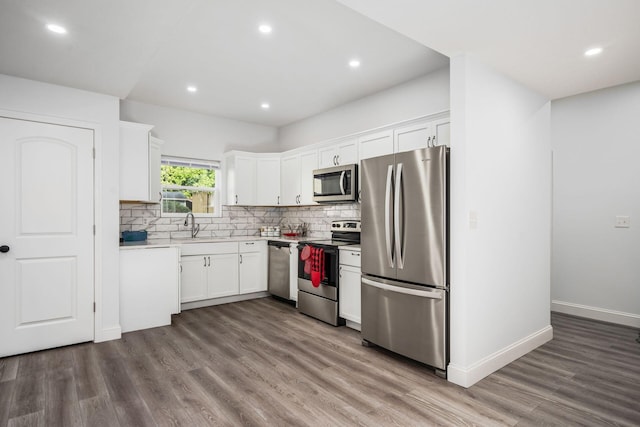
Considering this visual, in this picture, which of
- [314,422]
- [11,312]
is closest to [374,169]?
[314,422]

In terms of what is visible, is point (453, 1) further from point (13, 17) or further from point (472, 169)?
point (13, 17)

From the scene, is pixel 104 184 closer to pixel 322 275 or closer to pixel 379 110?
pixel 322 275

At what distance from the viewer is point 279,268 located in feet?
16.7

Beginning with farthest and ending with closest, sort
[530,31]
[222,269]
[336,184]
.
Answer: [222,269] → [336,184] → [530,31]

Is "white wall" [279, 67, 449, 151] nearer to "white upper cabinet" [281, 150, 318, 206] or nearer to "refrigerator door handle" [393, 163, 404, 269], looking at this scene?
"white upper cabinet" [281, 150, 318, 206]

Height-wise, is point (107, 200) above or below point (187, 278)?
above

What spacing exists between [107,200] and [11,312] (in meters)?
1.27

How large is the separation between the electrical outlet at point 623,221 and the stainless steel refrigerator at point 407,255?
9.05 ft

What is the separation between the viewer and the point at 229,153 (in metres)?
5.58

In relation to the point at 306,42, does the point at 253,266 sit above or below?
below

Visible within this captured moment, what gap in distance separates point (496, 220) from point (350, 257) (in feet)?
4.96

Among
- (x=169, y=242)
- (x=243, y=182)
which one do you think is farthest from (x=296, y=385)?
(x=243, y=182)

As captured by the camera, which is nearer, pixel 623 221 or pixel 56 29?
pixel 56 29

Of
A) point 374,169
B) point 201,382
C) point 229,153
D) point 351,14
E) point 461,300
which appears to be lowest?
point 201,382
